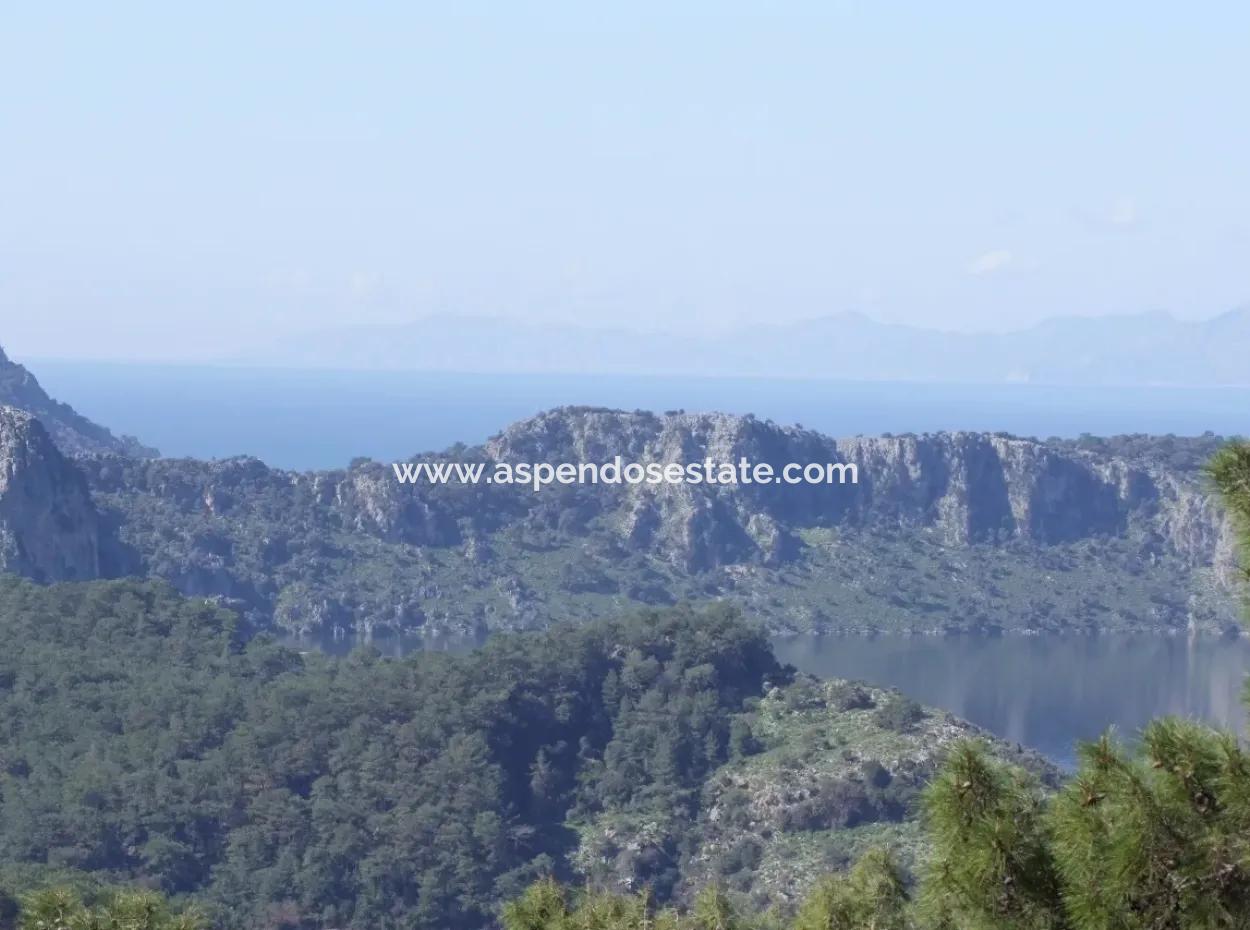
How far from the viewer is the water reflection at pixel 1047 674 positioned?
67.2m

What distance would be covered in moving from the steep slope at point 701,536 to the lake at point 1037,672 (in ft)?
9.05

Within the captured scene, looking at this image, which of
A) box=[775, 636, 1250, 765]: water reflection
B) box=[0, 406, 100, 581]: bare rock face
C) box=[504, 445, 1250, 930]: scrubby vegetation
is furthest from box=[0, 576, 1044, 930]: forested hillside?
box=[504, 445, 1250, 930]: scrubby vegetation

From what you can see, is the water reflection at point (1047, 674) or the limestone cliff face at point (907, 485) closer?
the water reflection at point (1047, 674)

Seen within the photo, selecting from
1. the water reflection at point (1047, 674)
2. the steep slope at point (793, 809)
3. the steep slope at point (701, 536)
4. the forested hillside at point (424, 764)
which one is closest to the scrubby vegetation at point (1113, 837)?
the forested hillside at point (424, 764)

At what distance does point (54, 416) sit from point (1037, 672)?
185 feet

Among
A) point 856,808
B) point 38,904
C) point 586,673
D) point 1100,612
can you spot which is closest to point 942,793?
point 38,904

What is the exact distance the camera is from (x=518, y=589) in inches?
3652

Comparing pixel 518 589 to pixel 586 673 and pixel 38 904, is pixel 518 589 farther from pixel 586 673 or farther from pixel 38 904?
pixel 38 904

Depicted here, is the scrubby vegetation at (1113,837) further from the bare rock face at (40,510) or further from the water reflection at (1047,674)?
the bare rock face at (40,510)

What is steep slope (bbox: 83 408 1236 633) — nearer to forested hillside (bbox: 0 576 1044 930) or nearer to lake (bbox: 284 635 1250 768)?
lake (bbox: 284 635 1250 768)

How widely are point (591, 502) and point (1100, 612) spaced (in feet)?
77.5

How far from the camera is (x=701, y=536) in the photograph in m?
98.8

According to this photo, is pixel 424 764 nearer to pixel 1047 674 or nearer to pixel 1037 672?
pixel 1047 674

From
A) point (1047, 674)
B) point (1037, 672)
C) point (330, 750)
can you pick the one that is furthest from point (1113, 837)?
point (1037, 672)
